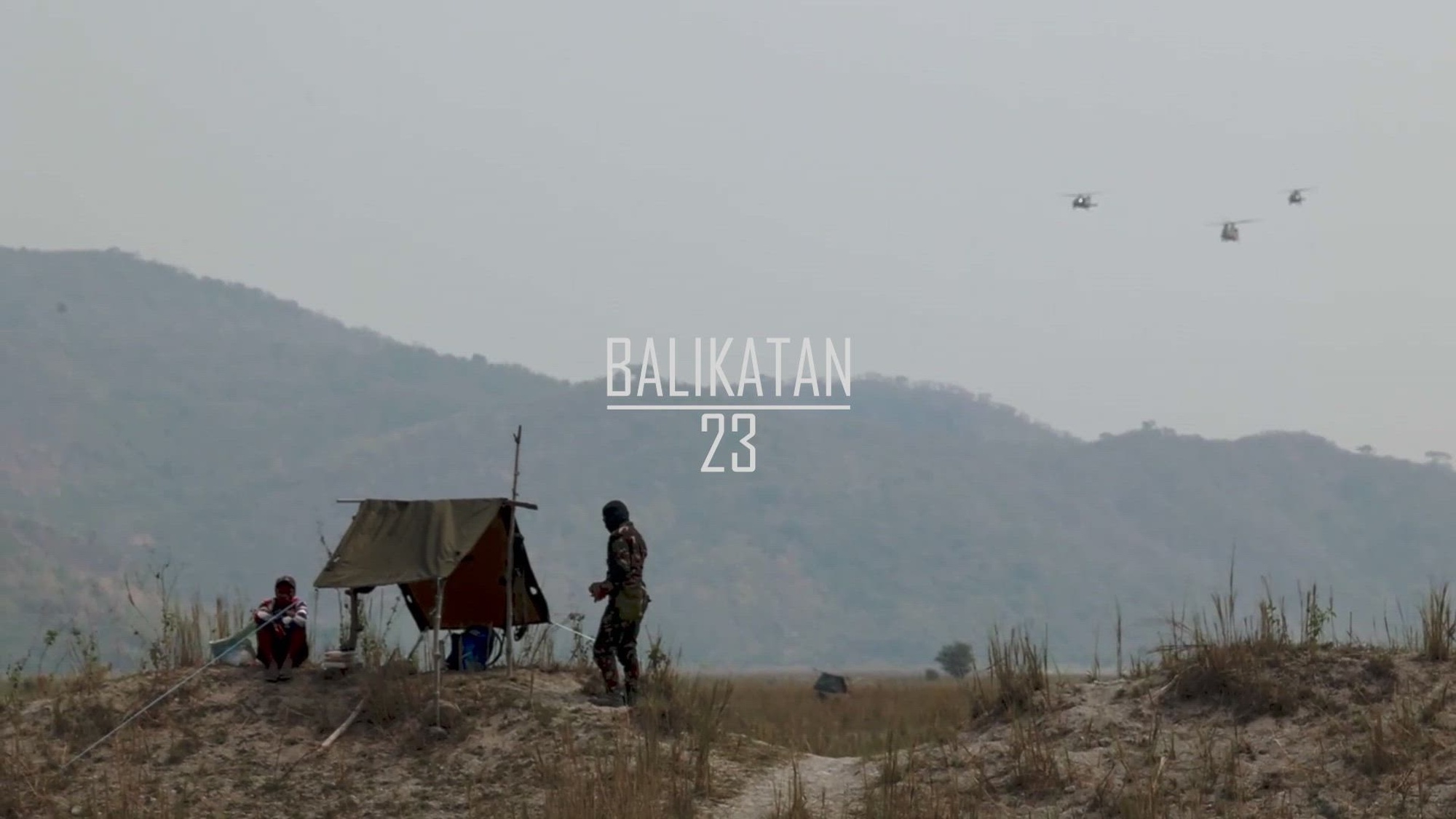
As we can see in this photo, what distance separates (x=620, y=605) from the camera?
14.1m

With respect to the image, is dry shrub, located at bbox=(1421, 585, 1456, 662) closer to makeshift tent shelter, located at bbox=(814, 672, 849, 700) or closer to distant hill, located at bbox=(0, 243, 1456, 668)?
makeshift tent shelter, located at bbox=(814, 672, 849, 700)

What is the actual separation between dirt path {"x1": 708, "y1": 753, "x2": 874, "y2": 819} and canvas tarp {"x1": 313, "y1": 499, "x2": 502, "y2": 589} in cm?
316

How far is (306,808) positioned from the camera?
43.4 ft

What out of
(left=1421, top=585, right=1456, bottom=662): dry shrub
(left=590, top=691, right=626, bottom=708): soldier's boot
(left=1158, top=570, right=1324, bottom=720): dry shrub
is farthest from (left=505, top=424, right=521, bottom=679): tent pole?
(left=1421, top=585, right=1456, bottom=662): dry shrub

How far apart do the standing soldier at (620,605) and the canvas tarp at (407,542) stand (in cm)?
121

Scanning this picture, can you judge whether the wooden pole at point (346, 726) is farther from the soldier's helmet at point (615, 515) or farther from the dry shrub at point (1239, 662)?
the dry shrub at point (1239, 662)

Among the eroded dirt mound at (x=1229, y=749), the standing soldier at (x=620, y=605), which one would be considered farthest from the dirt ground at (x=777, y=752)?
the standing soldier at (x=620, y=605)

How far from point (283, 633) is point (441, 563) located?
1.72 metres

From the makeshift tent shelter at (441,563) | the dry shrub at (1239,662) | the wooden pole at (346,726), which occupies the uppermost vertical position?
the makeshift tent shelter at (441,563)

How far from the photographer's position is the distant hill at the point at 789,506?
145 meters

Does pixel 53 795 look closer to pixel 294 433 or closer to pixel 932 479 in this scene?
pixel 932 479

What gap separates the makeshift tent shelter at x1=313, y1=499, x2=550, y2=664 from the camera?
14805 millimetres

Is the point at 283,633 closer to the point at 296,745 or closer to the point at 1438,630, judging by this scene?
the point at 296,745

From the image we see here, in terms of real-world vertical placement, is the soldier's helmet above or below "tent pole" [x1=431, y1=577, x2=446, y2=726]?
above
